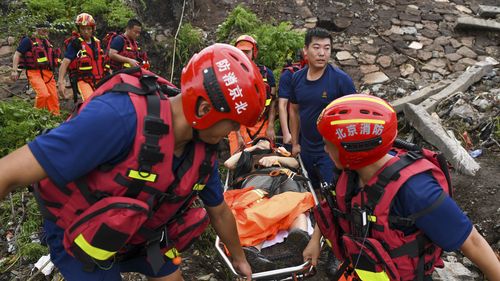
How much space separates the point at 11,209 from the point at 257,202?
9.79 feet

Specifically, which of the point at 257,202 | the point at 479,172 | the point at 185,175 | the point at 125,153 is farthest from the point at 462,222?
the point at 479,172

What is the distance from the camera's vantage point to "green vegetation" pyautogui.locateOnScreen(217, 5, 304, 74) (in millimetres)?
8102

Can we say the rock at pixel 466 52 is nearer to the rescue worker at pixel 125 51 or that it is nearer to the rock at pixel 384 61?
the rock at pixel 384 61

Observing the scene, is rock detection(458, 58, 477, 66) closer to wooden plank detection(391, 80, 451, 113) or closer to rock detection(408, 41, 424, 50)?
rock detection(408, 41, 424, 50)

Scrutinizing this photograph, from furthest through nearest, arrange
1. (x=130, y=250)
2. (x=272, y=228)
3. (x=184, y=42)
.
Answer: (x=184, y=42) < (x=272, y=228) < (x=130, y=250)

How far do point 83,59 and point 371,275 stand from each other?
6588 millimetres

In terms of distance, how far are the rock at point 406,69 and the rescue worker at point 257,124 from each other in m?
3.22

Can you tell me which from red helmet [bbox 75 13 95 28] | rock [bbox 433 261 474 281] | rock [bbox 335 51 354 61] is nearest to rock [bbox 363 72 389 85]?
rock [bbox 335 51 354 61]

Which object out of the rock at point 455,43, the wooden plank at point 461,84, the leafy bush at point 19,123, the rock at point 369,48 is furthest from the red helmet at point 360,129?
the rock at point 455,43

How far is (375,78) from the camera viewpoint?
8164 millimetres

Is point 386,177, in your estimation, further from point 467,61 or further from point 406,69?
point 467,61

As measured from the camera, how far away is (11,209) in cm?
482

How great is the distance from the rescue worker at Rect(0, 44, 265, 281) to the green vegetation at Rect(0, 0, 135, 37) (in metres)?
8.02

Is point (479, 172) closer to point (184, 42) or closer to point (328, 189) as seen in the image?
point (328, 189)
